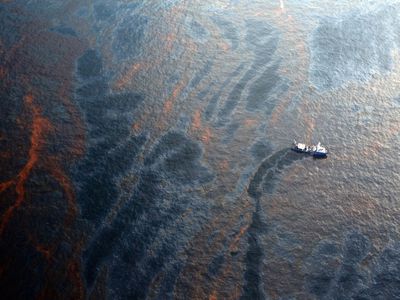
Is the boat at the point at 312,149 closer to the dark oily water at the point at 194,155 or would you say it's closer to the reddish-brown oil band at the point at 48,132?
the dark oily water at the point at 194,155

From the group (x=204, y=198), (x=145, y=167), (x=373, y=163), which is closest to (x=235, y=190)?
(x=204, y=198)

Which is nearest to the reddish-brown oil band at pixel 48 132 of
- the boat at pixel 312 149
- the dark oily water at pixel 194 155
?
the dark oily water at pixel 194 155

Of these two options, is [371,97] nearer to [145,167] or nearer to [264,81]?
[264,81]

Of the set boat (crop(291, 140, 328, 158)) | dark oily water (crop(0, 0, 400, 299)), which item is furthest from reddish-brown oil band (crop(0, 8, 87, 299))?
boat (crop(291, 140, 328, 158))

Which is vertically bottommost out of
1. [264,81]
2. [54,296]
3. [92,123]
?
[54,296]

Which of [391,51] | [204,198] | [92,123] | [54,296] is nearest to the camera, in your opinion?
[54,296]

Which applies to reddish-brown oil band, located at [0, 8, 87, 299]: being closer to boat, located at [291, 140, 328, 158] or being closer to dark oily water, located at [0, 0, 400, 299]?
dark oily water, located at [0, 0, 400, 299]
